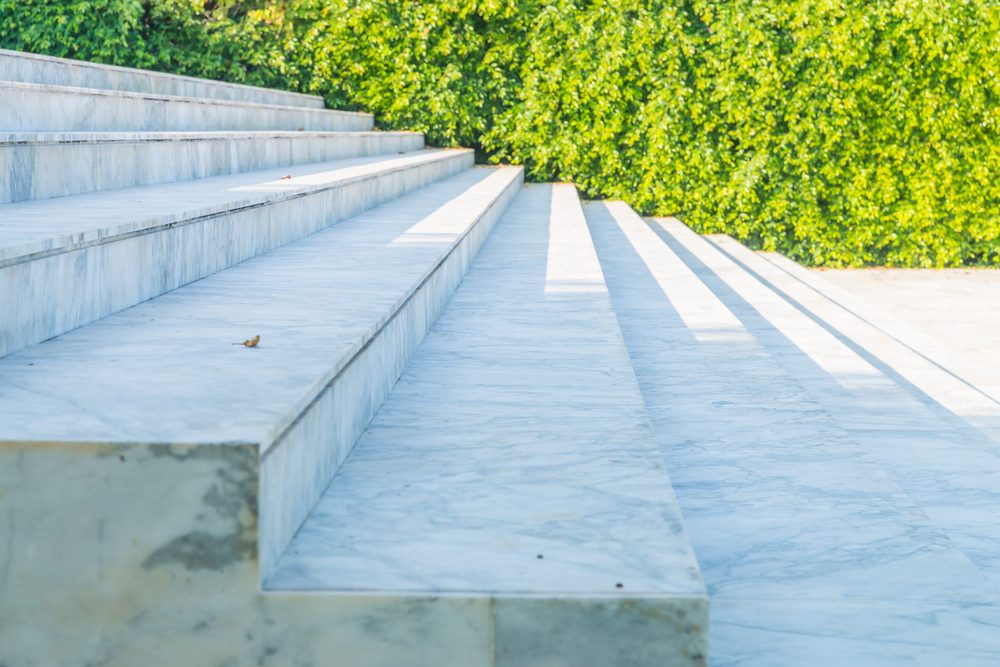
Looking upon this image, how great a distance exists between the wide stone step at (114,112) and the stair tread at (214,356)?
0.97m

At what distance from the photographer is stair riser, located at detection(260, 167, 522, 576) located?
1728 millimetres

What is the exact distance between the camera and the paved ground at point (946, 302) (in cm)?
691

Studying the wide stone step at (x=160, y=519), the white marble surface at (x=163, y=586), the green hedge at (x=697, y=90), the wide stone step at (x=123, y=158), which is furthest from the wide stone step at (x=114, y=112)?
the green hedge at (x=697, y=90)

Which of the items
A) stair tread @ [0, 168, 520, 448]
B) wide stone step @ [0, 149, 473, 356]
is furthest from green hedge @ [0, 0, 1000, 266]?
A: stair tread @ [0, 168, 520, 448]

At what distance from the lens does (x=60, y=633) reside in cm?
169

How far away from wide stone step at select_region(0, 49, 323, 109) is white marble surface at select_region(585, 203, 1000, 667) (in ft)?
9.07

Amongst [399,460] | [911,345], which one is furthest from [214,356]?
[911,345]

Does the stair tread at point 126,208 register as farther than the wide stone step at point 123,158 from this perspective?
No

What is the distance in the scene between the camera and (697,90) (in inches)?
400

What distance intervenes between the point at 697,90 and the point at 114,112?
21.9 feet

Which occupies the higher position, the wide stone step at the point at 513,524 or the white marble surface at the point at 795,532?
the wide stone step at the point at 513,524

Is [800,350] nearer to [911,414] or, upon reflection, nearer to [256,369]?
[911,414]

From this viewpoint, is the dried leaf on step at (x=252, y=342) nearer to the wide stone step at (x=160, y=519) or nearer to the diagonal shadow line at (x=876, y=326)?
the wide stone step at (x=160, y=519)

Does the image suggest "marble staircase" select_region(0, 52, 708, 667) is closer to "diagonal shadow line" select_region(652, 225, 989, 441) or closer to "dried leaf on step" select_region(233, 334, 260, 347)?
"dried leaf on step" select_region(233, 334, 260, 347)
